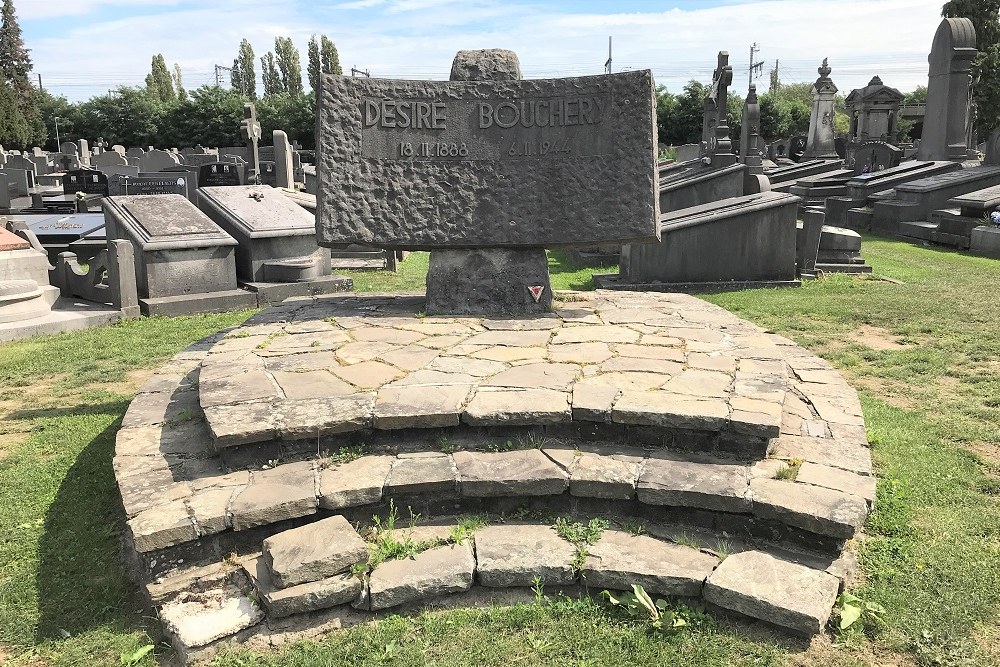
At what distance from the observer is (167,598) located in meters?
2.61

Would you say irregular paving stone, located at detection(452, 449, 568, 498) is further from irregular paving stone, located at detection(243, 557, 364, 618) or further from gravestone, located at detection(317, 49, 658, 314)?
gravestone, located at detection(317, 49, 658, 314)

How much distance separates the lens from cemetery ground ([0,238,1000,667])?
7.90 ft

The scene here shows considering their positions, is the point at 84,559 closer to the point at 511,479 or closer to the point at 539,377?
the point at 511,479

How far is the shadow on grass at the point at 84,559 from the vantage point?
2648 mm

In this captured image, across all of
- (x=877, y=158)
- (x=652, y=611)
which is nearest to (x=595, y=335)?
(x=652, y=611)

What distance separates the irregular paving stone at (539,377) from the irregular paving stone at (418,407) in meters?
0.25

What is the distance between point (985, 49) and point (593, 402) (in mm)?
33035

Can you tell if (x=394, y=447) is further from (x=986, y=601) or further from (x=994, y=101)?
(x=994, y=101)

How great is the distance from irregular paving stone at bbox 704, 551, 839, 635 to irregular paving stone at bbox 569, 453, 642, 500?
48cm

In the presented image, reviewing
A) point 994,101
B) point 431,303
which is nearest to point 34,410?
point 431,303

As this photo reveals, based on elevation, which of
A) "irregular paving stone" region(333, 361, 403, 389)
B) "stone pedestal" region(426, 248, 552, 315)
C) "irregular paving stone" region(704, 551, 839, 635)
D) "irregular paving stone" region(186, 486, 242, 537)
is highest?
"stone pedestal" region(426, 248, 552, 315)

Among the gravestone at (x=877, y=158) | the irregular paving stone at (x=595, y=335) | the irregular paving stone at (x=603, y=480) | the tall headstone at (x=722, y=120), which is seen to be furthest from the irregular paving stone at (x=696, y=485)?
the gravestone at (x=877, y=158)

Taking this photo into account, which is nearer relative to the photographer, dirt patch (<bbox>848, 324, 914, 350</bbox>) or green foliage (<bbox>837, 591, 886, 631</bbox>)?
green foliage (<bbox>837, 591, 886, 631</bbox>)

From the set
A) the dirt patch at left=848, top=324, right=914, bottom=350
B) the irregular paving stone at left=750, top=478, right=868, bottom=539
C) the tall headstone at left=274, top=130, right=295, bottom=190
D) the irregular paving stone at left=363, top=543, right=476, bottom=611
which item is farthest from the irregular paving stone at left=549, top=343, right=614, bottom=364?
the tall headstone at left=274, top=130, right=295, bottom=190
